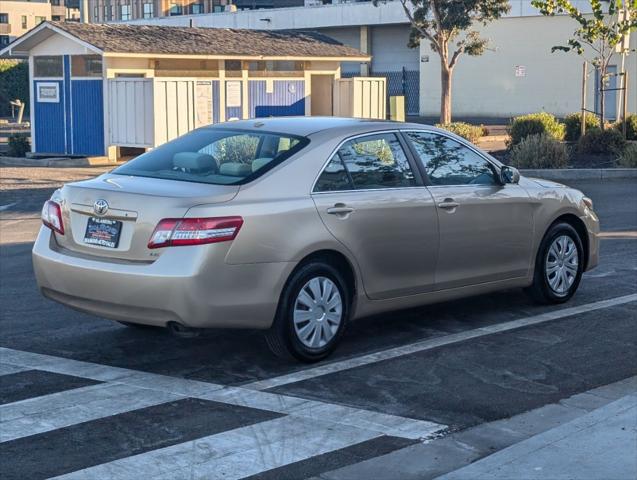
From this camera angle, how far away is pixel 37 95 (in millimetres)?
30984

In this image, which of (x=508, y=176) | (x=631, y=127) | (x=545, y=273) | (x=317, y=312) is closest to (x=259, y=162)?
(x=317, y=312)

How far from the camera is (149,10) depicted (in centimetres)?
8450

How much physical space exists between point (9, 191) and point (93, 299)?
47.3 feet

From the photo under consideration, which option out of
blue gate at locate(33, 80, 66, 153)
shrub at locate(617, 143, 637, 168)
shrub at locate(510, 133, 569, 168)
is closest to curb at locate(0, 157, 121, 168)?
blue gate at locate(33, 80, 66, 153)

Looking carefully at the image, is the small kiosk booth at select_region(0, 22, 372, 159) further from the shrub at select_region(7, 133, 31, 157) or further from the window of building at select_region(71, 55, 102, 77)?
the shrub at select_region(7, 133, 31, 157)

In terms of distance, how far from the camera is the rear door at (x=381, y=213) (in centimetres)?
767

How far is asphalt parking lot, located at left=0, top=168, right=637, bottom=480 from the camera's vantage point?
5.68 metres

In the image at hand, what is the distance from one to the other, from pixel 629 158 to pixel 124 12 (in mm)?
69916

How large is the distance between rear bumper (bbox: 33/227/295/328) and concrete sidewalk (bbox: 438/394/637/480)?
2074mm

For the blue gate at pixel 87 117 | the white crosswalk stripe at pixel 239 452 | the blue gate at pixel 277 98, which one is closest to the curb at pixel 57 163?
the blue gate at pixel 87 117

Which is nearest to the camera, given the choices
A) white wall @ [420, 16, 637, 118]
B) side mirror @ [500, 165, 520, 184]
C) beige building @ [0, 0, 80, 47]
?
side mirror @ [500, 165, 520, 184]

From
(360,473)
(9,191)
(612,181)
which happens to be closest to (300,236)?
(360,473)

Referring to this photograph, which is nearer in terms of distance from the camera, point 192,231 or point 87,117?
point 192,231

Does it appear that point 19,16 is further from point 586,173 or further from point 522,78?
point 586,173
